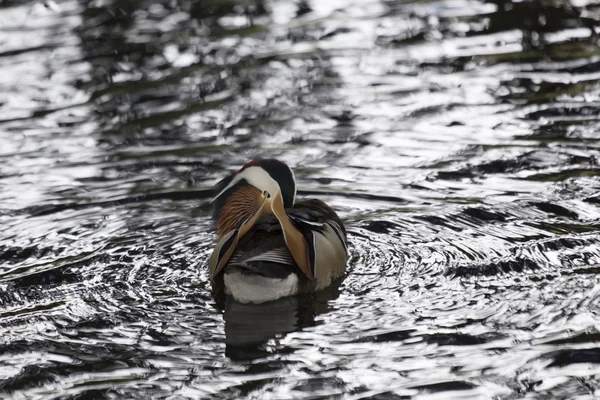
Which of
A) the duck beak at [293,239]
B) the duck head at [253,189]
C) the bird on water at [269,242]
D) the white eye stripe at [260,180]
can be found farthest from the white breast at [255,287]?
the white eye stripe at [260,180]

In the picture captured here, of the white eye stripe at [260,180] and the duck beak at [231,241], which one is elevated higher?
the white eye stripe at [260,180]

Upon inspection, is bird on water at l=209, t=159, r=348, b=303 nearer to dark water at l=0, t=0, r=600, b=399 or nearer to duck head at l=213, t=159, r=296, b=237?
duck head at l=213, t=159, r=296, b=237

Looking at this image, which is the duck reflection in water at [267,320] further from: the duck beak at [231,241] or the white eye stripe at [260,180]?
the white eye stripe at [260,180]

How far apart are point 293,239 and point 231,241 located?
1.36ft

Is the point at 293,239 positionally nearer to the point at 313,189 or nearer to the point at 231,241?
the point at 231,241

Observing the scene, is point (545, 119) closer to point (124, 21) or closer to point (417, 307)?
point (417, 307)

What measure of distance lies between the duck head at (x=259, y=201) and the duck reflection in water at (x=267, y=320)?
7.9 inches

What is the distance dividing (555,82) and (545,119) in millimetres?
1190

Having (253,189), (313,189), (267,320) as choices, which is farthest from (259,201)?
(313,189)

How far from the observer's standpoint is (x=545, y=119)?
10203 mm

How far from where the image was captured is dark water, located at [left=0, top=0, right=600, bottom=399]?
19.6 feet

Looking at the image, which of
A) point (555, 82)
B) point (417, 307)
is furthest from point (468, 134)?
point (417, 307)

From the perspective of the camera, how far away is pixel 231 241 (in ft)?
23.0

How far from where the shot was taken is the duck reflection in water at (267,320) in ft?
20.4
